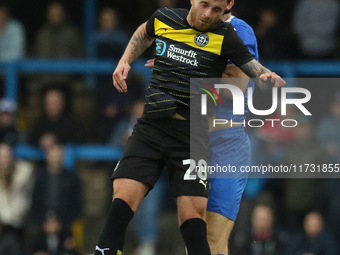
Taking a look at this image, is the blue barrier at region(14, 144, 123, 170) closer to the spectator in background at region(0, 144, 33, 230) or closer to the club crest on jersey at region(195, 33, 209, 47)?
the spectator in background at region(0, 144, 33, 230)

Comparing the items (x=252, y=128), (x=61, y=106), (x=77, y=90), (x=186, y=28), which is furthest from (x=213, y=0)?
(x=77, y=90)

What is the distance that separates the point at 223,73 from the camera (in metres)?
4.05

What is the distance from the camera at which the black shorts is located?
3799mm

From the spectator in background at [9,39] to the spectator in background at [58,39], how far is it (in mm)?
324

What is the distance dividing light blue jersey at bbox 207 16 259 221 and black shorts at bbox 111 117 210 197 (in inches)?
12.1

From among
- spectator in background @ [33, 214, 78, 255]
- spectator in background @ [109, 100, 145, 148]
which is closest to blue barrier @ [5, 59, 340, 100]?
spectator in background @ [109, 100, 145, 148]

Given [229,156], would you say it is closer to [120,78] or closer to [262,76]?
[262,76]

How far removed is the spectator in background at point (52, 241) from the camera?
6.95m

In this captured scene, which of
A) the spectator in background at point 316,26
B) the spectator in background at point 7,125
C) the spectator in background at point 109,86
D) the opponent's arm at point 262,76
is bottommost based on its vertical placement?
the spectator in background at point 7,125

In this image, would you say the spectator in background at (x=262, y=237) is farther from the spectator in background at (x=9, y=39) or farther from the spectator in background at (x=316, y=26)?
the spectator in background at (x=9, y=39)

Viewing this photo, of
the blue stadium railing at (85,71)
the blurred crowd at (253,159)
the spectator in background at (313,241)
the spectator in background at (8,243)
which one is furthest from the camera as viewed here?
the blue stadium railing at (85,71)

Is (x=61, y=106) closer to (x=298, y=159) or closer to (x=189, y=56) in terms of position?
(x=298, y=159)

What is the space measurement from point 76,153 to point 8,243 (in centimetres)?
150

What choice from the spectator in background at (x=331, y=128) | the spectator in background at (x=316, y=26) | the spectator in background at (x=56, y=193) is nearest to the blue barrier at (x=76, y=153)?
the spectator in background at (x=56, y=193)
